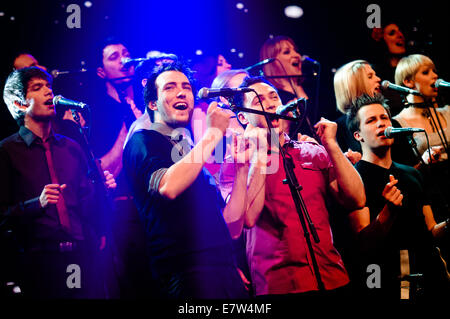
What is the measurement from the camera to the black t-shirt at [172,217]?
205 centimetres

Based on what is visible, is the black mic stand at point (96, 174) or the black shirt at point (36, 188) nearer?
the black shirt at point (36, 188)

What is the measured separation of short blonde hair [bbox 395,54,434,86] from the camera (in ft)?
12.3

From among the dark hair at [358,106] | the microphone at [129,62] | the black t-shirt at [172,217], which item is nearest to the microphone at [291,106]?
the black t-shirt at [172,217]

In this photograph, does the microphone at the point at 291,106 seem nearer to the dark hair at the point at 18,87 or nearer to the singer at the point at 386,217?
the singer at the point at 386,217

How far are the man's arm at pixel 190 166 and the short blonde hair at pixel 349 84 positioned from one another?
161 centimetres

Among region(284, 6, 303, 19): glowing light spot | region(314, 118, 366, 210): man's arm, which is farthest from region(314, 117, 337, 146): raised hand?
region(284, 6, 303, 19): glowing light spot

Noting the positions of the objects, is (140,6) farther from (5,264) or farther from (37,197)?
(5,264)

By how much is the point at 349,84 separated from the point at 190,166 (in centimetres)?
193

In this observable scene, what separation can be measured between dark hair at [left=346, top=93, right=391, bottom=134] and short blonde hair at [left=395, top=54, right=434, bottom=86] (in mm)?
756

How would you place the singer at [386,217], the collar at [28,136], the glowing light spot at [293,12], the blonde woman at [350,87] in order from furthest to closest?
the glowing light spot at [293,12]
the blonde woman at [350,87]
the singer at [386,217]
the collar at [28,136]

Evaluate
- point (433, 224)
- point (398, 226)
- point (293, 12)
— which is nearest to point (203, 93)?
point (398, 226)

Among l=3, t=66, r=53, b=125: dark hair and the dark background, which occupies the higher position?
the dark background

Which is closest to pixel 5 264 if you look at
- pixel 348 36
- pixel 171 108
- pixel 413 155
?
pixel 171 108

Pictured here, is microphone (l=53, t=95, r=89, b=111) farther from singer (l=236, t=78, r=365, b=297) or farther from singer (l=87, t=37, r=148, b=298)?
singer (l=236, t=78, r=365, b=297)
